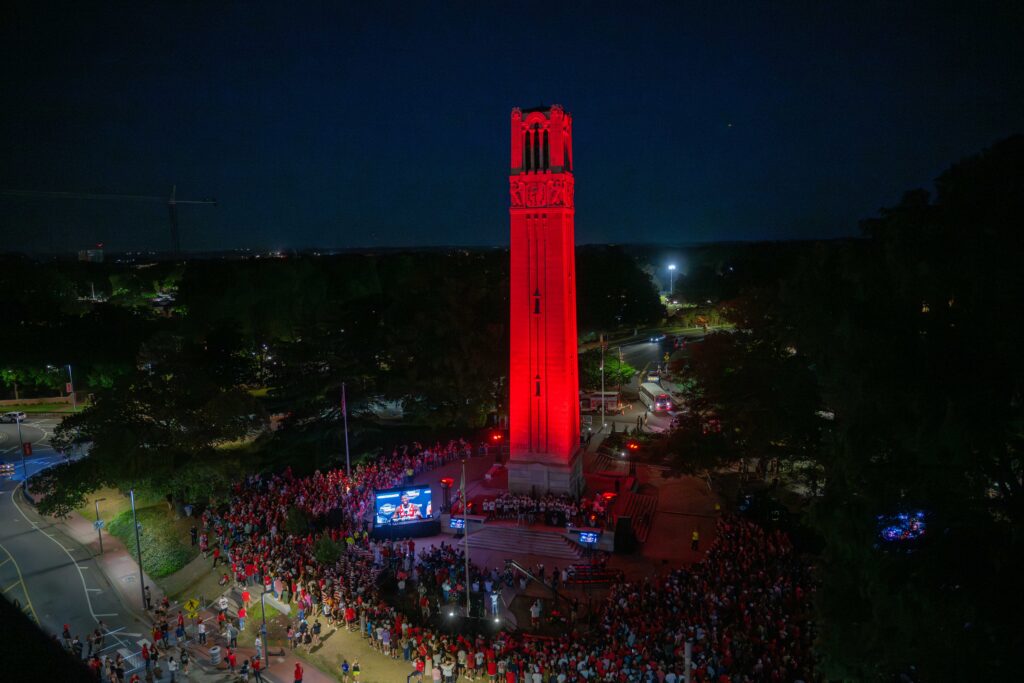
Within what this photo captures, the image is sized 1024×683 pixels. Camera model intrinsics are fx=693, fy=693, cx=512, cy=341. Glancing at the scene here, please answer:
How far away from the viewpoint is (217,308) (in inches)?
2183

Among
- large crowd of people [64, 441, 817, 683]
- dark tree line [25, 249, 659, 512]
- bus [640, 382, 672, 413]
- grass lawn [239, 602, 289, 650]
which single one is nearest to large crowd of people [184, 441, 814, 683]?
large crowd of people [64, 441, 817, 683]

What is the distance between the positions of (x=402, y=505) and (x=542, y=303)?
35.8 ft

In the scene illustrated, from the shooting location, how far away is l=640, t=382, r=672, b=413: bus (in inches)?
2013

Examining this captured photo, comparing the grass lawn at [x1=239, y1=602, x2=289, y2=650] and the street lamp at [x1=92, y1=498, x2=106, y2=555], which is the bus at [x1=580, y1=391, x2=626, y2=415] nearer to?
the grass lawn at [x1=239, y1=602, x2=289, y2=650]

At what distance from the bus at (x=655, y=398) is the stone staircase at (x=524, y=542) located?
24.2 meters

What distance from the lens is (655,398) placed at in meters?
51.9

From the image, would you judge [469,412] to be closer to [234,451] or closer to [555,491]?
[555,491]

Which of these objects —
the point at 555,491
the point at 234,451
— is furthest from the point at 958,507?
the point at 234,451

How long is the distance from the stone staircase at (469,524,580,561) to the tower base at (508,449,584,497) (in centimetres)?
335

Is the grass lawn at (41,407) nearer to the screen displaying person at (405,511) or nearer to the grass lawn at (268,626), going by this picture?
the screen displaying person at (405,511)

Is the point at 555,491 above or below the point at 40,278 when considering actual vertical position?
below

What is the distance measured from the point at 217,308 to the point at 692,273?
230ft

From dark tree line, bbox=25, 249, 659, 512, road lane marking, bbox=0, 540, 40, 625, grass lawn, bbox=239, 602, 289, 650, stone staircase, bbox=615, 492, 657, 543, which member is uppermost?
dark tree line, bbox=25, 249, 659, 512

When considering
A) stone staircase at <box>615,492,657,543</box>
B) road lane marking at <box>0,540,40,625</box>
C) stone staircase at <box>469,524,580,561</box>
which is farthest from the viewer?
stone staircase at <box>615,492,657,543</box>
